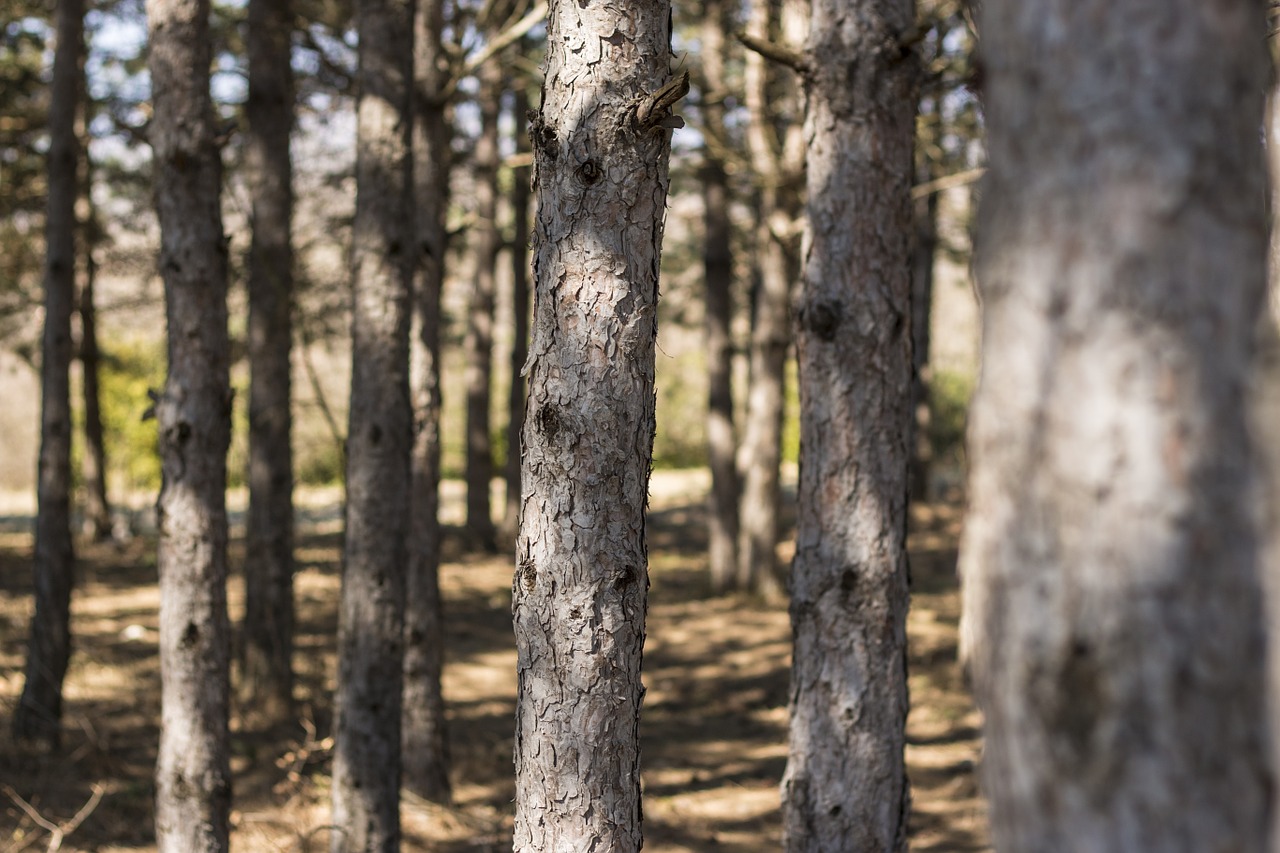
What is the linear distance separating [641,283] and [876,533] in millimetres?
1945

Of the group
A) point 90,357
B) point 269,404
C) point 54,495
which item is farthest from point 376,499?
point 90,357

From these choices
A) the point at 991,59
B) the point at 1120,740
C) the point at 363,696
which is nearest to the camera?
the point at 1120,740

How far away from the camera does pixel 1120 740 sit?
1528 millimetres

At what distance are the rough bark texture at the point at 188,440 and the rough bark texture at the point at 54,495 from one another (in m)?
3.38

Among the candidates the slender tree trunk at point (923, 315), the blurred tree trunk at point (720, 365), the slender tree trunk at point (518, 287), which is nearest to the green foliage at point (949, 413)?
the slender tree trunk at point (923, 315)

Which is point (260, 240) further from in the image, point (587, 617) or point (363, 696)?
point (587, 617)

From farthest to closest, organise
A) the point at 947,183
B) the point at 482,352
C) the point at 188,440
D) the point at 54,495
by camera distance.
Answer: the point at 482,352, the point at 947,183, the point at 54,495, the point at 188,440

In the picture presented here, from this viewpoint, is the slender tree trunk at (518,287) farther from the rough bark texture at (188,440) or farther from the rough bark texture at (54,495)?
the rough bark texture at (188,440)

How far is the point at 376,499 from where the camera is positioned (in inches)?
228

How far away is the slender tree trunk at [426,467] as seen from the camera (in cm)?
736

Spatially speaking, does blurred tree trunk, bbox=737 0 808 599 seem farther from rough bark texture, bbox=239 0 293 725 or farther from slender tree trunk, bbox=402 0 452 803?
rough bark texture, bbox=239 0 293 725

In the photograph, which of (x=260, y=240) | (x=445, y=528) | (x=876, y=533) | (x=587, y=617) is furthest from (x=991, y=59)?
(x=445, y=528)

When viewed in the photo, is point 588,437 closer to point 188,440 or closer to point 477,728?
point 188,440

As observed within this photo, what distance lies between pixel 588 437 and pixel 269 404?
6541mm
